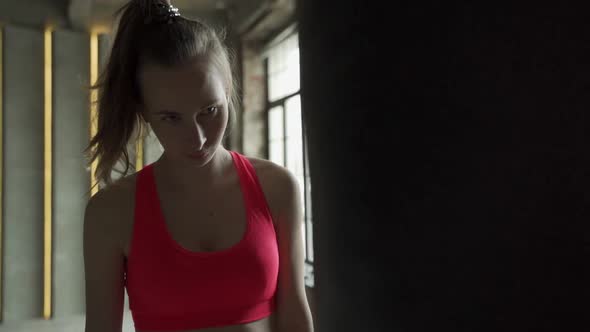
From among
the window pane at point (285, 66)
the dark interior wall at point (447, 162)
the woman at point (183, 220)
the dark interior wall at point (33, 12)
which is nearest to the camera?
the dark interior wall at point (447, 162)

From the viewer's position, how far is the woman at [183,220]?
406 millimetres

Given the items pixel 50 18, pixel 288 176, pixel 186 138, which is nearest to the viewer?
pixel 186 138

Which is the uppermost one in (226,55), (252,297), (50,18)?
(50,18)

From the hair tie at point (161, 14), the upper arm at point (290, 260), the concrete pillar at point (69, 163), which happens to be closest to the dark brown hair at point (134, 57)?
the hair tie at point (161, 14)

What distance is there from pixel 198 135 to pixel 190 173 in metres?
0.09

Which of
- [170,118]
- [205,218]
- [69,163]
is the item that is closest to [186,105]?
[170,118]

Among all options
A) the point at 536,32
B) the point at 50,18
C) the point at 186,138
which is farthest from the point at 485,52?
the point at 50,18

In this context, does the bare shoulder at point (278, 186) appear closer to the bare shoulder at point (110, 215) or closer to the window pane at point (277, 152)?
the window pane at point (277, 152)

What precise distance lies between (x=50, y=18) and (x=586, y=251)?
8.86 feet

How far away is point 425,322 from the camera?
0.70 ft

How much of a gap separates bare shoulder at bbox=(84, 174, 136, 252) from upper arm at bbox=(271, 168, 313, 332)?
0.44ft

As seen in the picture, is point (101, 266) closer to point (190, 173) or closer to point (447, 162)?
point (190, 173)

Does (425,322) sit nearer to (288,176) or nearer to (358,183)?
(358,183)

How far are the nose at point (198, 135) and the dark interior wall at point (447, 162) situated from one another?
4.6 inches
